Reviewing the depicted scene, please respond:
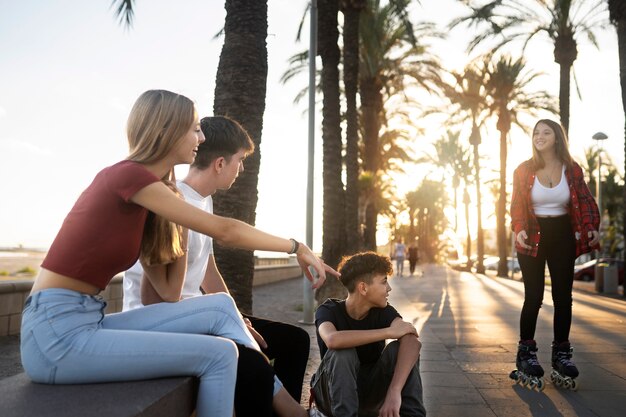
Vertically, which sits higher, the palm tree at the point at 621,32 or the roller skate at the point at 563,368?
the palm tree at the point at 621,32

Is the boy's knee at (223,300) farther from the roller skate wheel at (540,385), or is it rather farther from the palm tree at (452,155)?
the palm tree at (452,155)

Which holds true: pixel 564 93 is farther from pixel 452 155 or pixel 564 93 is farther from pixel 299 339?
pixel 452 155

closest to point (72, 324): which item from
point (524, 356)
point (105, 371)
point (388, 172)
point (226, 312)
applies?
point (105, 371)

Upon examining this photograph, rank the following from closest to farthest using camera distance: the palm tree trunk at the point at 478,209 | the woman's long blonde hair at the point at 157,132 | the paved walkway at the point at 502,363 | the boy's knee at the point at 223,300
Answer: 1. the woman's long blonde hair at the point at 157,132
2. the boy's knee at the point at 223,300
3. the paved walkway at the point at 502,363
4. the palm tree trunk at the point at 478,209

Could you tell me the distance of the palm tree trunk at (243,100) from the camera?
6.48m

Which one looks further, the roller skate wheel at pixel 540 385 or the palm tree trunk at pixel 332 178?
the palm tree trunk at pixel 332 178

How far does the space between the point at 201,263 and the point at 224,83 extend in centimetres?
372

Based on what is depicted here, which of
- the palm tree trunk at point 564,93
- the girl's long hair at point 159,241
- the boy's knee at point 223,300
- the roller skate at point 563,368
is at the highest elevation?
the palm tree trunk at point 564,93

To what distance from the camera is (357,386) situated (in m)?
3.82

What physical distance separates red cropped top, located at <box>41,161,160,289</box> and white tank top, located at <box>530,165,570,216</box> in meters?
3.81

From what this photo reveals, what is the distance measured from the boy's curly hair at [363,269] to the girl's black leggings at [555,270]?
1931 mm

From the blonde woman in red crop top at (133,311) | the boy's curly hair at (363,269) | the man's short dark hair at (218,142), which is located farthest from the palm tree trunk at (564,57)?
the blonde woman in red crop top at (133,311)

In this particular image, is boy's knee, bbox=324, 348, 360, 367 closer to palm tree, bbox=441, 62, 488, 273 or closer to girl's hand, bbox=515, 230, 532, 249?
girl's hand, bbox=515, 230, 532, 249

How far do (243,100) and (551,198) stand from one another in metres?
3.20
